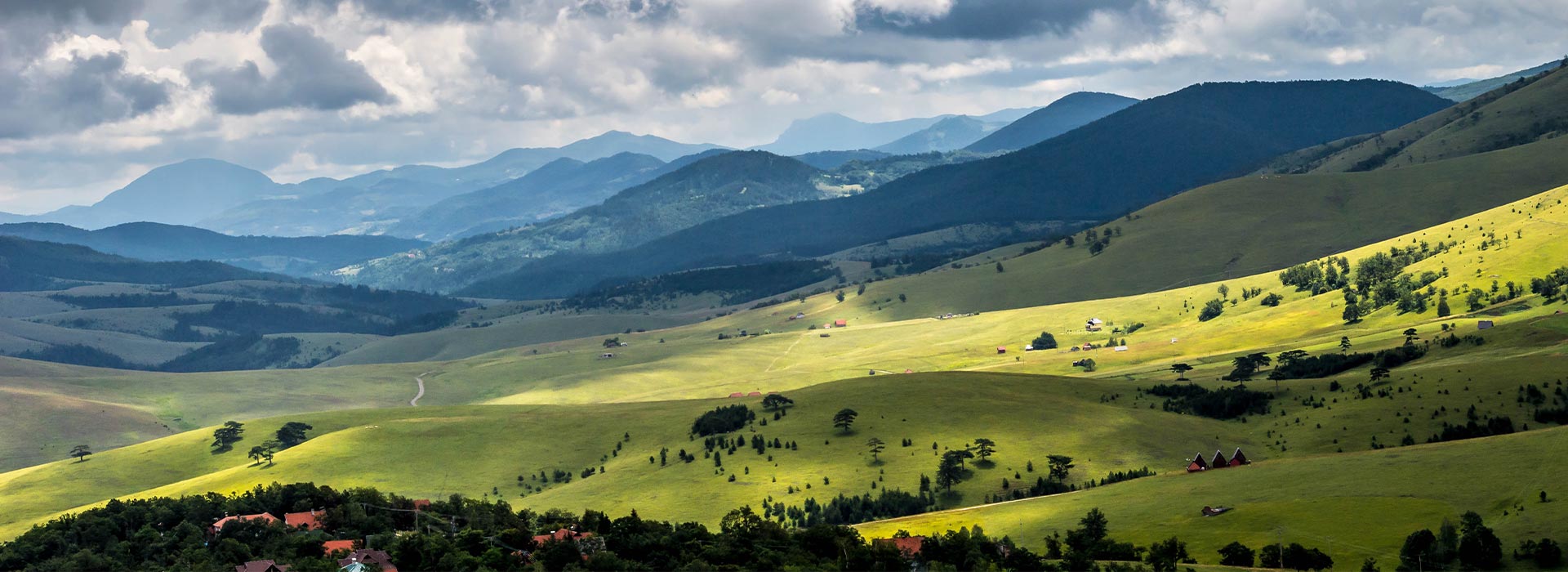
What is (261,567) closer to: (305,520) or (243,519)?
(243,519)

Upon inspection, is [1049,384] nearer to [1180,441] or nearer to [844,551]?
[1180,441]

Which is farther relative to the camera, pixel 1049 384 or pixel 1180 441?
pixel 1049 384

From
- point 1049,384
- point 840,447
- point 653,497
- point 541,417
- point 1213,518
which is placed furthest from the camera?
point 541,417

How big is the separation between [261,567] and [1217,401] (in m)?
110

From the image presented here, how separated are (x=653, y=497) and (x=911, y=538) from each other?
4603 centimetres

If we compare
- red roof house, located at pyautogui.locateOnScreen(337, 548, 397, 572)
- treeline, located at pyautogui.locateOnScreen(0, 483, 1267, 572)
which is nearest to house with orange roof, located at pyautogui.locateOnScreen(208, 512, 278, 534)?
treeline, located at pyautogui.locateOnScreen(0, 483, 1267, 572)

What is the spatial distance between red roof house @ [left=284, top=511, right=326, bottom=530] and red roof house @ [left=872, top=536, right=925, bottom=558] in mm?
52675

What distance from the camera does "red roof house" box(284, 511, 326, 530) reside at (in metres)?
115

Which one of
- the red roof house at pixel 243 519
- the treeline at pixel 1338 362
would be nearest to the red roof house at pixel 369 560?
the red roof house at pixel 243 519

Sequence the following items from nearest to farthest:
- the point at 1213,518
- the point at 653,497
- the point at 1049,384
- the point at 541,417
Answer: the point at 1213,518, the point at 653,497, the point at 1049,384, the point at 541,417

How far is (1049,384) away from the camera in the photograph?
175 metres

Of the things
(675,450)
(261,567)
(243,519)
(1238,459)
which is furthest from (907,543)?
(675,450)

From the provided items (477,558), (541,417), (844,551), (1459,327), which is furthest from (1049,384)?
(477,558)

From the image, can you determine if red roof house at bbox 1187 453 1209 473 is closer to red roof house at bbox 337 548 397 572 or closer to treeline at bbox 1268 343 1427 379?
treeline at bbox 1268 343 1427 379
